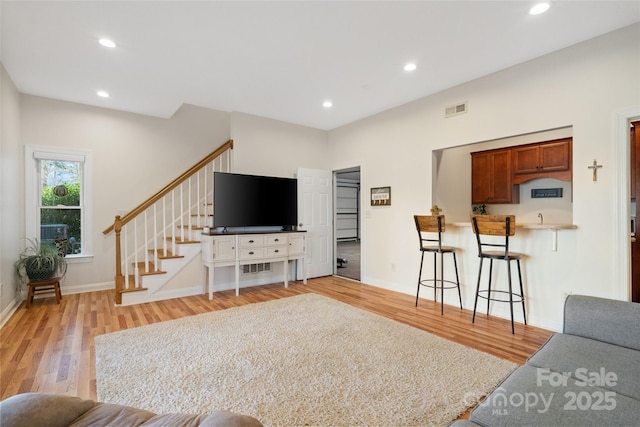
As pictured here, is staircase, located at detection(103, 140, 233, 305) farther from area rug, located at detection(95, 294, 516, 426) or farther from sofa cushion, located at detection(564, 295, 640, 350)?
sofa cushion, located at detection(564, 295, 640, 350)

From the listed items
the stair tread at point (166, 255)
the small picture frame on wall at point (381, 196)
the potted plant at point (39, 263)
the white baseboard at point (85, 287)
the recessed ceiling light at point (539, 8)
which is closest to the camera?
the recessed ceiling light at point (539, 8)

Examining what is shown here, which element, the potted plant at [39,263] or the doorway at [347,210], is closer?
the potted plant at [39,263]

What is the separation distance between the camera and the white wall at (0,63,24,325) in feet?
10.8

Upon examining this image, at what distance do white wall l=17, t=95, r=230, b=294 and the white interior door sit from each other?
1.99 metres

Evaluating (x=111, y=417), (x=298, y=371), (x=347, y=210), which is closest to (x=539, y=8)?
(x=298, y=371)

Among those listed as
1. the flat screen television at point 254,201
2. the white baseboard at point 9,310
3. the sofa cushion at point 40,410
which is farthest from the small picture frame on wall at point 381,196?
the white baseboard at point 9,310

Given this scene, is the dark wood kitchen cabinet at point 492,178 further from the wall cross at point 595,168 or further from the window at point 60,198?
the window at point 60,198

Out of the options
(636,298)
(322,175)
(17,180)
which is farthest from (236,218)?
(636,298)

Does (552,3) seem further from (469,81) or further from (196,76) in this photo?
(196,76)

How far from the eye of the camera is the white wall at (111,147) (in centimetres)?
436

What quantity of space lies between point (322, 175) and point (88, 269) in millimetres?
4055

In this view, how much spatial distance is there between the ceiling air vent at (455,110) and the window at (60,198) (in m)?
5.26

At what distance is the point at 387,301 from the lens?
4.14 m

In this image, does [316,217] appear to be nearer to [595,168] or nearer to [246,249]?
[246,249]
